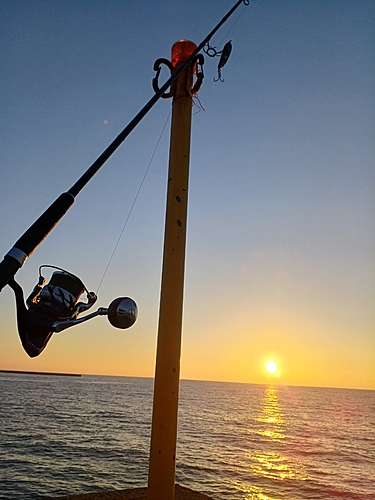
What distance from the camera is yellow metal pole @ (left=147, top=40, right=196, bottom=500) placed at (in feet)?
10.6

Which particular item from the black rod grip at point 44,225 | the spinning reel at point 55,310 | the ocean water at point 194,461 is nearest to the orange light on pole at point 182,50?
the spinning reel at point 55,310

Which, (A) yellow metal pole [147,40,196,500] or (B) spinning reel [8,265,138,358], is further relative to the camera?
(A) yellow metal pole [147,40,196,500]

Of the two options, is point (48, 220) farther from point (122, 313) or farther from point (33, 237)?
point (122, 313)

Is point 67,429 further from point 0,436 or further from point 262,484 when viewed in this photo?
point 262,484

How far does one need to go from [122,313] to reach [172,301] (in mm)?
714

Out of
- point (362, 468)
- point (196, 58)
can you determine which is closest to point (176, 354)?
point (196, 58)

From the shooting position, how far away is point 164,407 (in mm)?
3277

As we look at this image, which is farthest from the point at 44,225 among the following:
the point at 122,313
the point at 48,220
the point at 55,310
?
the point at 122,313

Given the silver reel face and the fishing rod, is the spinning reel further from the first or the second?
the fishing rod

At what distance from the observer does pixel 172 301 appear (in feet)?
11.5

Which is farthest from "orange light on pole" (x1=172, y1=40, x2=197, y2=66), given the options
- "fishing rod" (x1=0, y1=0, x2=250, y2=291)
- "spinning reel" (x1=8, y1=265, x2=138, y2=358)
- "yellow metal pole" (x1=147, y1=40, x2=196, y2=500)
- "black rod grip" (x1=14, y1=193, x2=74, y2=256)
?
"black rod grip" (x1=14, y1=193, x2=74, y2=256)

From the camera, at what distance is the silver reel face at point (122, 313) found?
283cm

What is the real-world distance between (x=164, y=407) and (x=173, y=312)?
694 mm

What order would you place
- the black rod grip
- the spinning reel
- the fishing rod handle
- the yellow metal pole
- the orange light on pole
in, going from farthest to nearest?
the orange light on pole
the yellow metal pole
the spinning reel
the black rod grip
the fishing rod handle
